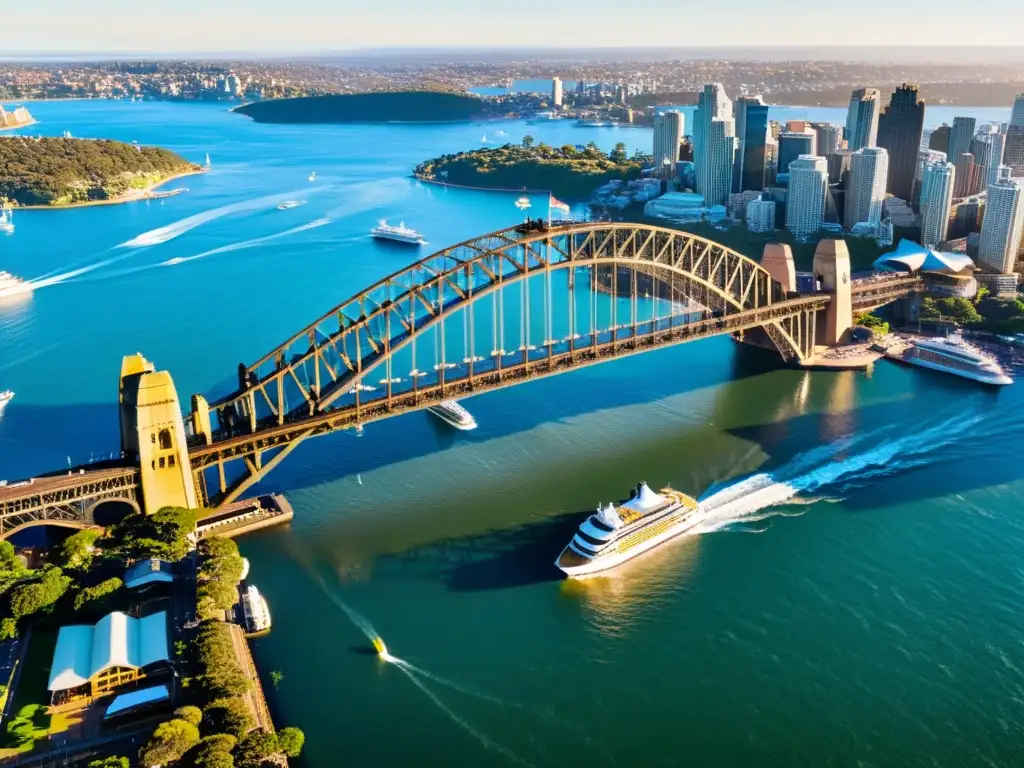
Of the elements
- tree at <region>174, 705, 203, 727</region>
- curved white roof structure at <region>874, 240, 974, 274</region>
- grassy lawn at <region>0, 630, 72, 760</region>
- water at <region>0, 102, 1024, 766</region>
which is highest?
curved white roof structure at <region>874, 240, 974, 274</region>

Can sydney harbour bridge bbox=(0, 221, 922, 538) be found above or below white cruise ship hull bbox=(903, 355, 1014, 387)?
above

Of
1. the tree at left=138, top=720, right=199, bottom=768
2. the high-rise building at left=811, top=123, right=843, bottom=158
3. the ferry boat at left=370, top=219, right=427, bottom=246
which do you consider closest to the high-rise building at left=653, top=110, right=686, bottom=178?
the high-rise building at left=811, top=123, right=843, bottom=158

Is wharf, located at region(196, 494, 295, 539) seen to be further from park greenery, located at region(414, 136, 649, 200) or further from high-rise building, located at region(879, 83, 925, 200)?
park greenery, located at region(414, 136, 649, 200)

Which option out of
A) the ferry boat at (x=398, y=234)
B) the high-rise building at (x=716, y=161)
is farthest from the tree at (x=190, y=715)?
the high-rise building at (x=716, y=161)

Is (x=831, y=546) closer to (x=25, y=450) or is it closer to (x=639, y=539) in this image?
(x=639, y=539)

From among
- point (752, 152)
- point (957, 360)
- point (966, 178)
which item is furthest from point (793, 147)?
point (957, 360)

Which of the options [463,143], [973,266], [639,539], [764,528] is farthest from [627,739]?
[463,143]

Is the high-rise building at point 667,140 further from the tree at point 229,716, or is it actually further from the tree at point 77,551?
the tree at point 229,716

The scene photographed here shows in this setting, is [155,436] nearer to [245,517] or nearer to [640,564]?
[245,517]
